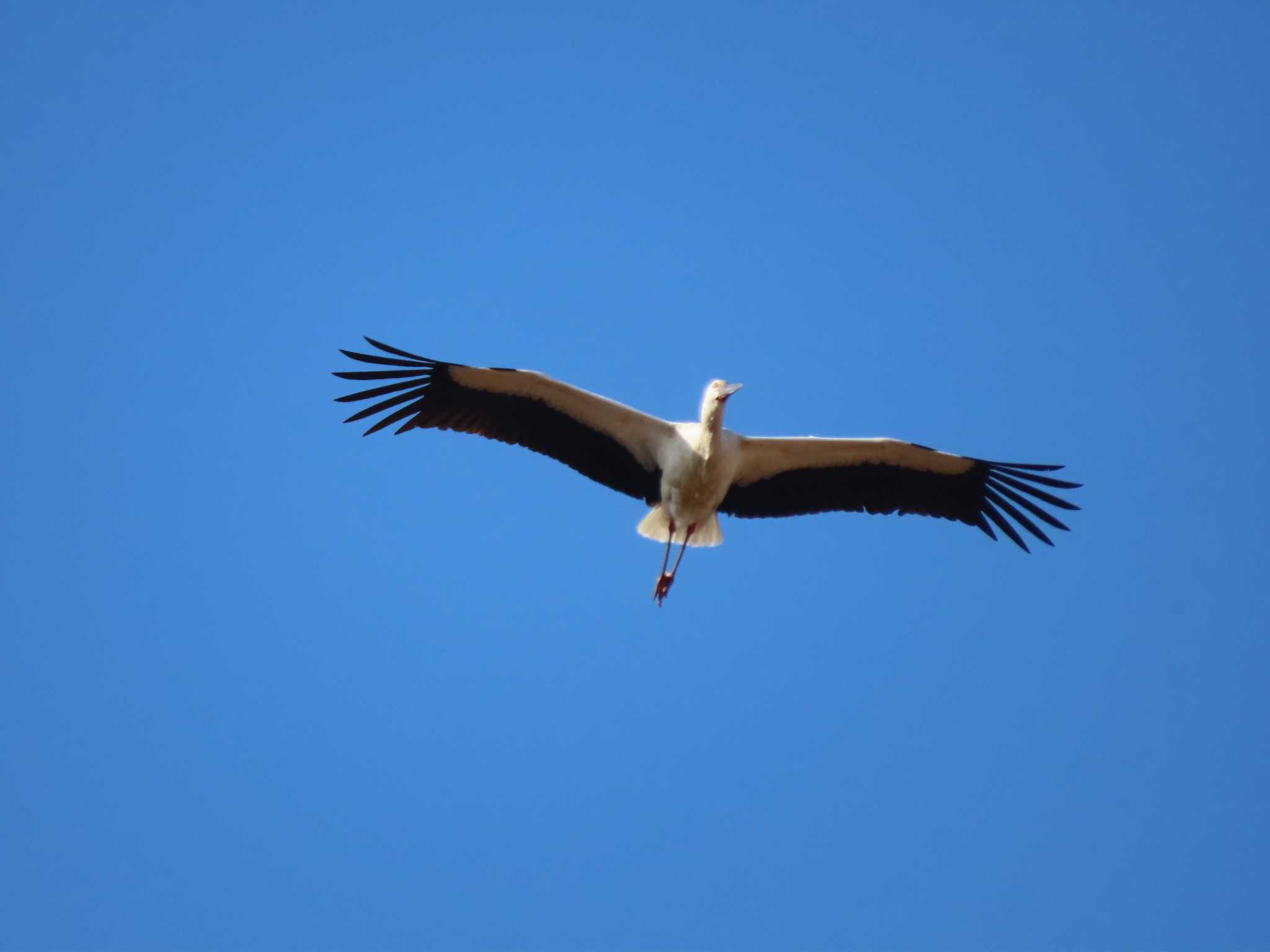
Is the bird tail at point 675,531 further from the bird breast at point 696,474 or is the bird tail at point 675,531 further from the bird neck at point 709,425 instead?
the bird neck at point 709,425

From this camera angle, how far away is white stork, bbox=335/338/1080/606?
1138cm

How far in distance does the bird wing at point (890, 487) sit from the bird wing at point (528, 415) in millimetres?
894

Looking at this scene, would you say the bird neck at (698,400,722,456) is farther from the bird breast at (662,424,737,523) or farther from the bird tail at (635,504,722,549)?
the bird tail at (635,504,722,549)

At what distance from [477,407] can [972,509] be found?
14.4 feet

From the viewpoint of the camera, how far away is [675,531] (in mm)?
12016

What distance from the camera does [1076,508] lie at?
1170cm

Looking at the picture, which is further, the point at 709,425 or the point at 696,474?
the point at 696,474

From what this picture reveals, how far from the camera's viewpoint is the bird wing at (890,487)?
11.8 m

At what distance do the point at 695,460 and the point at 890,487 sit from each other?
1.90 metres

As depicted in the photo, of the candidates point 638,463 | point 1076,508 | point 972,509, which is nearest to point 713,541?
point 638,463

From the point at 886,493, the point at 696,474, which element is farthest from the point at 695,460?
the point at 886,493

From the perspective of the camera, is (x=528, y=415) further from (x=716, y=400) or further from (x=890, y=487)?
(x=890, y=487)

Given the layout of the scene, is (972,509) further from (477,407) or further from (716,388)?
(477,407)

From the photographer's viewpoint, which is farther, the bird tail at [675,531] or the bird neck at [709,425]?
the bird tail at [675,531]
